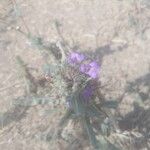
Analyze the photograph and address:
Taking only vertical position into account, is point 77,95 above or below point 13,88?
below

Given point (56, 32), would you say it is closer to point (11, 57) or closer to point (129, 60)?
point (11, 57)

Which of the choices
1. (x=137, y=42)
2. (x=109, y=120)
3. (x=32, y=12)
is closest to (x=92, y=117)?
(x=109, y=120)

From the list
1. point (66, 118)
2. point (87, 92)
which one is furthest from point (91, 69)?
point (66, 118)

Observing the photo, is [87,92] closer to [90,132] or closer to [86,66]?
[86,66]

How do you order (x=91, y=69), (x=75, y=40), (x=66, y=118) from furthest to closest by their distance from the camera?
(x=75, y=40) < (x=66, y=118) < (x=91, y=69)

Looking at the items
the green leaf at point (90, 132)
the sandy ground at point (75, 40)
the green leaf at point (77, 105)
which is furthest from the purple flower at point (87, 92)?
the sandy ground at point (75, 40)

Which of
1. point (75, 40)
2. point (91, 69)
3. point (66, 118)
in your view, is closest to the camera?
point (91, 69)

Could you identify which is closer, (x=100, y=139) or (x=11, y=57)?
(x=100, y=139)

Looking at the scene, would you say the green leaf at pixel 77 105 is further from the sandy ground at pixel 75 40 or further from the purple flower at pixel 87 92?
the sandy ground at pixel 75 40
